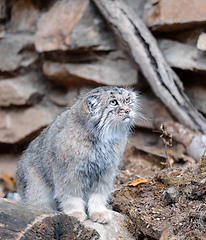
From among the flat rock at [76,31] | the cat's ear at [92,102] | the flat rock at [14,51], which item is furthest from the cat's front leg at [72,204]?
the flat rock at [14,51]

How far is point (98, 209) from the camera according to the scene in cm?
312

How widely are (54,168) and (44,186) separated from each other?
363 millimetres

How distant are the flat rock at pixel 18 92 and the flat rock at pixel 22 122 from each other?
173 mm

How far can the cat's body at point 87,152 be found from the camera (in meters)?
2.98

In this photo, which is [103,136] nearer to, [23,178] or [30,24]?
[23,178]

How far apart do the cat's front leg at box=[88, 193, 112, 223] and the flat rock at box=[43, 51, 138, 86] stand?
8.05 feet

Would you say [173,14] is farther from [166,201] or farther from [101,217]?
[101,217]

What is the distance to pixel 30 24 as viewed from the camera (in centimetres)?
591

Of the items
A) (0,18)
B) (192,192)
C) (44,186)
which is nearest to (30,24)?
(0,18)

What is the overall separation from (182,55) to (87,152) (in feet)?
8.74

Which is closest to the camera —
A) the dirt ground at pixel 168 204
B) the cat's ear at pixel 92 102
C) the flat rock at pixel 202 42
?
the dirt ground at pixel 168 204

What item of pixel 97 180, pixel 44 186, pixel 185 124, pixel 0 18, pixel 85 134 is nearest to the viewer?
pixel 85 134

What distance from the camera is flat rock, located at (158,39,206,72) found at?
4785mm

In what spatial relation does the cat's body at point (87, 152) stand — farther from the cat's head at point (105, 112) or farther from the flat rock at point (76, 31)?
the flat rock at point (76, 31)
